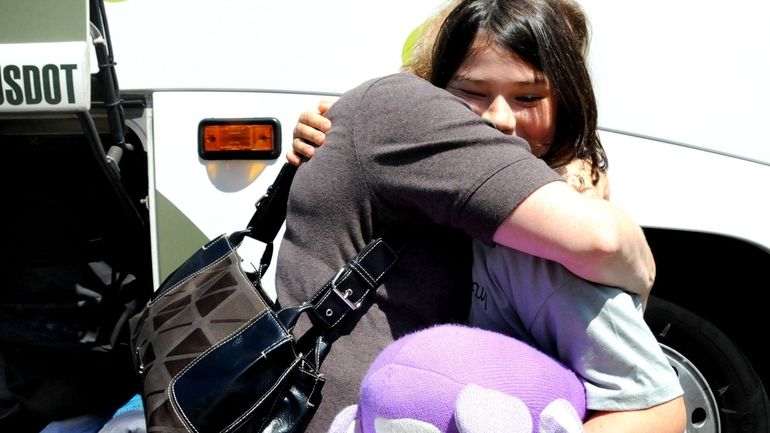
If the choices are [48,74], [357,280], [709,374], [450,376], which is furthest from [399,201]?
[709,374]

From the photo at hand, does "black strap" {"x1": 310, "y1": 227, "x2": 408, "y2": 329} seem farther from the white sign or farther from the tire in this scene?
the tire

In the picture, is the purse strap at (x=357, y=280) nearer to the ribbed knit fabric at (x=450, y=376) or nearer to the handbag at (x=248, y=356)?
the handbag at (x=248, y=356)

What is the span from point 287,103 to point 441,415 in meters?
1.50

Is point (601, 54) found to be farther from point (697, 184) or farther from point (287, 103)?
point (287, 103)

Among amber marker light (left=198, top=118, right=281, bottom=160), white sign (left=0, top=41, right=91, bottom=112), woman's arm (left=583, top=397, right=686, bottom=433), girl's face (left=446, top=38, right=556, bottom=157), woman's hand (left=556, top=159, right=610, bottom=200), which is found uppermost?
girl's face (left=446, top=38, right=556, bottom=157)

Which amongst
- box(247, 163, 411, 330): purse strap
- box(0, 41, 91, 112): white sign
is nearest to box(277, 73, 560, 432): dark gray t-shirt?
box(247, 163, 411, 330): purse strap

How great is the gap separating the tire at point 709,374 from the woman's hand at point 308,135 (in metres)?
1.57

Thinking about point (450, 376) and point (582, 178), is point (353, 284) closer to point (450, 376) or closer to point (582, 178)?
point (450, 376)

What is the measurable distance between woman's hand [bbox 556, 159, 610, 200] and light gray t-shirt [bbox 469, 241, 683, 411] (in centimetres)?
34

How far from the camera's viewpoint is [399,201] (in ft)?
3.82

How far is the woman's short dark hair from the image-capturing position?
1367 mm

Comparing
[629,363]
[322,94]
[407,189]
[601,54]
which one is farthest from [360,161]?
[601,54]

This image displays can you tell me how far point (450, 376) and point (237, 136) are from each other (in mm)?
1475

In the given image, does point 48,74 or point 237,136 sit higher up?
point 48,74
